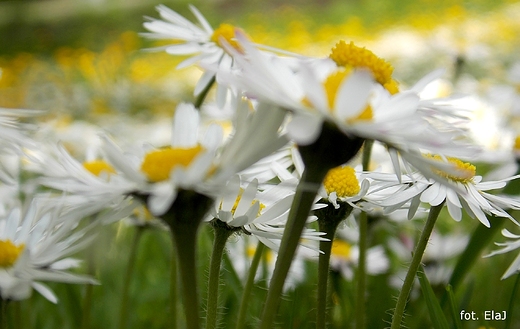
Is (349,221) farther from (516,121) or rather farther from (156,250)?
(516,121)

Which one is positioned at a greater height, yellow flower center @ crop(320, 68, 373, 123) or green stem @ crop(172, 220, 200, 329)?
yellow flower center @ crop(320, 68, 373, 123)

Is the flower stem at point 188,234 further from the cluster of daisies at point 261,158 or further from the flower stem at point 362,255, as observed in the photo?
the flower stem at point 362,255

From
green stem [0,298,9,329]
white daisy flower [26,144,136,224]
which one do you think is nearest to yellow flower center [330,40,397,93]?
white daisy flower [26,144,136,224]

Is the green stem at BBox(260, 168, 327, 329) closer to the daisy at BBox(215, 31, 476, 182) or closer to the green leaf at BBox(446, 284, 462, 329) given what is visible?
the daisy at BBox(215, 31, 476, 182)

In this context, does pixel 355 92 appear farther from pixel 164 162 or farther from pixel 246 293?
pixel 246 293

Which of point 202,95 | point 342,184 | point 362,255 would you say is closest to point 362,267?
point 362,255

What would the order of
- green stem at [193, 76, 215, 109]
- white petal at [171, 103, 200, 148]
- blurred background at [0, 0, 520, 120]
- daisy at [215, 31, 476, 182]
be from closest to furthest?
daisy at [215, 31, 476, 182] < white petal at [171, 103, 200, 148] < green stem at [193, 76, 215, 109] < blurred background at [0, 0, 520, 120]

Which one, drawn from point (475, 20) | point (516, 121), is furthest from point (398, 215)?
point (475, 20)
